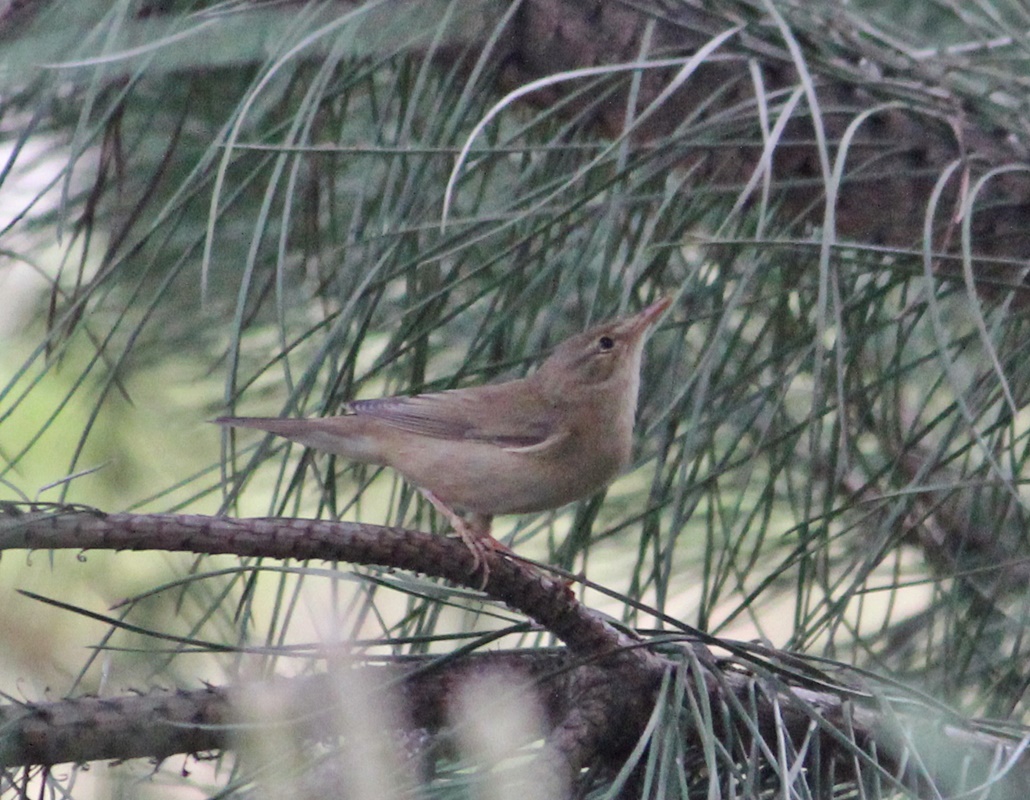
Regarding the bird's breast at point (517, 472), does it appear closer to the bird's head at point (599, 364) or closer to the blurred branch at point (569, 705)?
the bird's head at point (599, 364)

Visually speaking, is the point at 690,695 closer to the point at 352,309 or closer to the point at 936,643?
the point at 352,309

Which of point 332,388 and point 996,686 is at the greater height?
point 332,388

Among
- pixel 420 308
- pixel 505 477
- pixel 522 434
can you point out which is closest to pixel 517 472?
pixel 505 477

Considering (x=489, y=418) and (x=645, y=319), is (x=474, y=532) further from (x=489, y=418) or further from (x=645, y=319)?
(x=489, y=418)

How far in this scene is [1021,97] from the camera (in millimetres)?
1744

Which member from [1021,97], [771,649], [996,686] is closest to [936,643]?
[996,686]

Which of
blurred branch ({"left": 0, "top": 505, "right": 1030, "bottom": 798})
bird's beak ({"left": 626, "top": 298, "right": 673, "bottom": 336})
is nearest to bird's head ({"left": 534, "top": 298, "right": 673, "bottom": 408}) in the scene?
bird's beak ({"left": 626, "top": 298, "right": 673, "bottom": 336})

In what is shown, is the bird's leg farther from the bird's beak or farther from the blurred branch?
the bird's beak

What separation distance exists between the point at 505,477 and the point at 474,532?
1.23ft

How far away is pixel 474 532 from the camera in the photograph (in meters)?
1.65

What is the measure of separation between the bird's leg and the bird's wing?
0.13m

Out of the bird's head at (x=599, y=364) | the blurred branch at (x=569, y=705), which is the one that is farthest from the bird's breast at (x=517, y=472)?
the blurred branch at (x=569, y=705)

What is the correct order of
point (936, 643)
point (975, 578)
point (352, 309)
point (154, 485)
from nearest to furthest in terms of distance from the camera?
point (352, 309)
point (154, 485)
point (975, 578)
point (936, 643)

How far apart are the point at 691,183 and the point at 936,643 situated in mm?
1024
